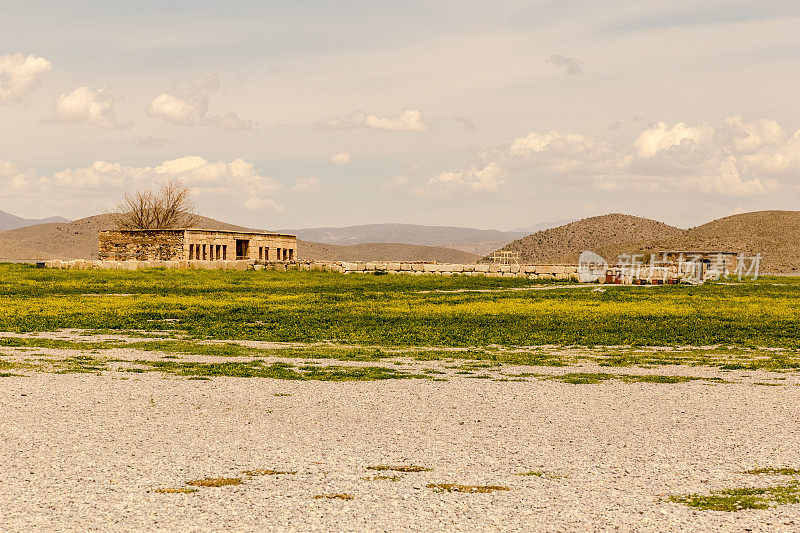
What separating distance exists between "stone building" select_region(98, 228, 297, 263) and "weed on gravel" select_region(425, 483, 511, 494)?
47.1 meters

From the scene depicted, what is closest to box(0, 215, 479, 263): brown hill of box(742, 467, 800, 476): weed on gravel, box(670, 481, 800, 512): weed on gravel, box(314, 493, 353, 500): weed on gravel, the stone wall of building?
the stone wall of building

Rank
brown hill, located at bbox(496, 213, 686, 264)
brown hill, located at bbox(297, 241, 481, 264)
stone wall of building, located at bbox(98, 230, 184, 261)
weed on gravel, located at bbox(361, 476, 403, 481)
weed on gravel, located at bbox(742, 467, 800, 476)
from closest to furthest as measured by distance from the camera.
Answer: weed on gravel, located at bbox(361, 476, 403, 481), weed on gravel, located at bbox(742, 467, 800, 476), stone wall of building, located at bbox(98, 230, 184, 261), brown hill, located at bbox(496, 213, 686, 264), brown hill, located at bbox(297, 241, 481, 264)

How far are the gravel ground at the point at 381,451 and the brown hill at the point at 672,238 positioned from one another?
228 feet

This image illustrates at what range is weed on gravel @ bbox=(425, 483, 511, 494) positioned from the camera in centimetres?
719

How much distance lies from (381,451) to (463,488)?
1566mm

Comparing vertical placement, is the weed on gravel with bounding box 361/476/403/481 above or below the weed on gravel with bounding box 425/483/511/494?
below

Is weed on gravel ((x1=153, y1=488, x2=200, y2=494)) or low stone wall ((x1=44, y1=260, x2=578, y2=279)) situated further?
low stone wall ((x1=44, y1=260, x2=578, y2=279))

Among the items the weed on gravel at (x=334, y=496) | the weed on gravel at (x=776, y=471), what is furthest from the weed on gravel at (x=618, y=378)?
the weed on gravel at (x=334, y=496)

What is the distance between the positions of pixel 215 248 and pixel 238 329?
34846 mm

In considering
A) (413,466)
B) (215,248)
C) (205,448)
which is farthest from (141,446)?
(215,248)

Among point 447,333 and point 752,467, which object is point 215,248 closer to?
point 447,333

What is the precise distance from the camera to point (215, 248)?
57.2 metres

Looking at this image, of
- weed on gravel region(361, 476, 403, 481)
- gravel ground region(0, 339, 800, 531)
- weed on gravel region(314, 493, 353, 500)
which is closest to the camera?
gravel ground region(0, 339, 800, 531)

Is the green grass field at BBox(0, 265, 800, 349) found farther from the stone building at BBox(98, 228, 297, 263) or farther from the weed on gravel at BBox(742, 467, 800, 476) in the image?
the weed on gravel at BBox(742, 467, 800, 476)
